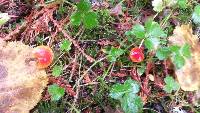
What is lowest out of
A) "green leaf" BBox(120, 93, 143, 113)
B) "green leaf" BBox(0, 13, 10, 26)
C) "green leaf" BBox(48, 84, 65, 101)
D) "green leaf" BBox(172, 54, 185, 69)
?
"green leaf" BBox(120, 93, 143, 113)

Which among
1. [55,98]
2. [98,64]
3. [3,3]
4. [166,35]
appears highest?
[3,3]

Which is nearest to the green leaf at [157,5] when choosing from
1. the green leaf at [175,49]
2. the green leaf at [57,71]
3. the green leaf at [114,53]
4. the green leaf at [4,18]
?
the green leaf at [175,49]

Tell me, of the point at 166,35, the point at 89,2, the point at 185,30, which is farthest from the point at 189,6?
the point at 89,2

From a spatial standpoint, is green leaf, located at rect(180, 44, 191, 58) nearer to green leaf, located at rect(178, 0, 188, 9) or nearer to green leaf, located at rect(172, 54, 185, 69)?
green leaf, located at rect(172, 54, 185, 69)

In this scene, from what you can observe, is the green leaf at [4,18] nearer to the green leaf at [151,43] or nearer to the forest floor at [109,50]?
the forest floor at [109,50]

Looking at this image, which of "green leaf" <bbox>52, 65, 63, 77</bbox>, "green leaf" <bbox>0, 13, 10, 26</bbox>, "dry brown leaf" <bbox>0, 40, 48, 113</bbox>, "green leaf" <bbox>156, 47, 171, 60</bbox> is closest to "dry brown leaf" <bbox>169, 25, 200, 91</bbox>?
"green leaf" <bbox>156, 47, 171, 60</bbox>

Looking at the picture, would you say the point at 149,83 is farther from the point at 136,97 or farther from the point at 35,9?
the point at 35,9
